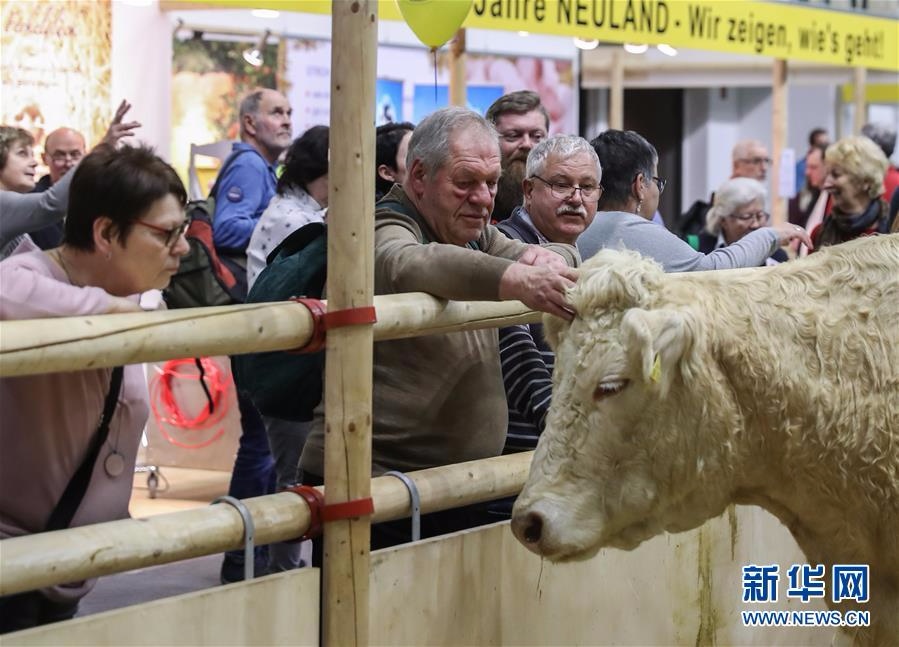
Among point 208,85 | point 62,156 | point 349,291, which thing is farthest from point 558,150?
point 208,85

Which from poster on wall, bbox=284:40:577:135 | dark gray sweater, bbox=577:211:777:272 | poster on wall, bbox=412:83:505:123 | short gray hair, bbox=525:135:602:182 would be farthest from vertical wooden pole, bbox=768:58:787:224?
short gray hair, bbox=525:135:602:182

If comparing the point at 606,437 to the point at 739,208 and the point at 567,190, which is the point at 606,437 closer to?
A: the point at 567,190

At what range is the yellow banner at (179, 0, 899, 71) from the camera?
21.7ft

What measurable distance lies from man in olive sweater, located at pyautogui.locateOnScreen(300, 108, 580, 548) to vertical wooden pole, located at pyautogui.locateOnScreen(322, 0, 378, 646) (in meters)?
0.28

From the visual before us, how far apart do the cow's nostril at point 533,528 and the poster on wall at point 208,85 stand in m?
6.24

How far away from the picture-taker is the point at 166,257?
9.28 ft

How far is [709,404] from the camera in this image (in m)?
2.80

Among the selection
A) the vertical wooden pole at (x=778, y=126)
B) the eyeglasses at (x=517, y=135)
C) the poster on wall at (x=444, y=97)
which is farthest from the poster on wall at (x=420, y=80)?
the eyeglasses at (x=517, y=135)

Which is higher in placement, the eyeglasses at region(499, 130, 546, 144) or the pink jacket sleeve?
the eyeglasses at region(499, 130, 546, 144)

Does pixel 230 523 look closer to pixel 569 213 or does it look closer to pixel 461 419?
pixel 461 419

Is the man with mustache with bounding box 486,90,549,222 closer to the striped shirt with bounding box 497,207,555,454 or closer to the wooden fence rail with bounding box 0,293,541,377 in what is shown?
the striped shirt with bounding box 497,207,555,454

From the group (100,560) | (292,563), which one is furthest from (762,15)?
(100,560)

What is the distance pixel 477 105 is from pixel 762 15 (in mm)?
3023

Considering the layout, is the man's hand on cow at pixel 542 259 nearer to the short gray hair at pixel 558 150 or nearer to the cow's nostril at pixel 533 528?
the cow's nostril at pixel 533 528
